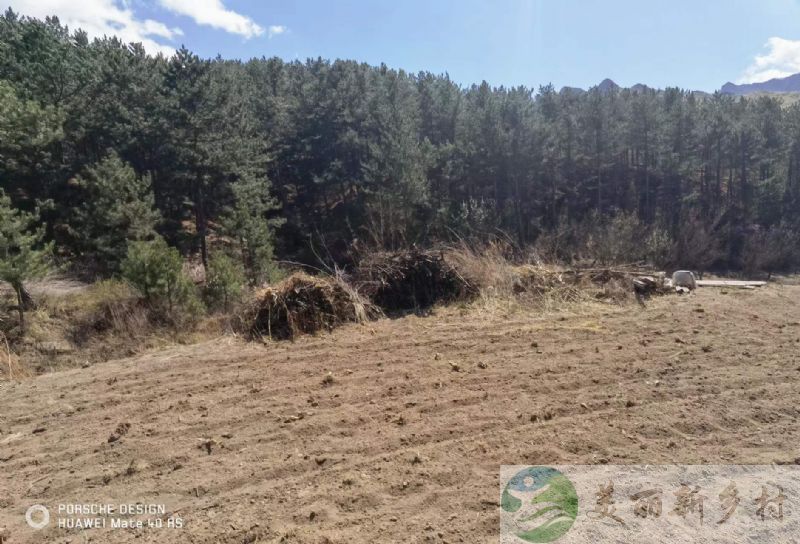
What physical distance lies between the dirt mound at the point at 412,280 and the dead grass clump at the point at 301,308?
27.9 inches

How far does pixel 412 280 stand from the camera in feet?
24.7

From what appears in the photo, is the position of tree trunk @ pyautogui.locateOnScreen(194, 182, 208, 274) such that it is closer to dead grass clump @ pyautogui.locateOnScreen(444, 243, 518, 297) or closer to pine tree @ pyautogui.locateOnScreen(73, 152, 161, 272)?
pine tree @ pyautogui.locateOnScreen(73, 152, 161, 272)

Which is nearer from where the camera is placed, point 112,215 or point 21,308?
point 21,308

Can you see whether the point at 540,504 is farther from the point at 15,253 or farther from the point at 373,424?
the point at 15,253

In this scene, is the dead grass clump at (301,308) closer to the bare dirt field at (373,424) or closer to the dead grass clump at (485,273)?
the bare dirt field at (373,424)

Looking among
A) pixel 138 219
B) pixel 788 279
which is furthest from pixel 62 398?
pixel 788 279

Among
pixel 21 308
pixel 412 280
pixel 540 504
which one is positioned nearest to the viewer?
pixel 540 504

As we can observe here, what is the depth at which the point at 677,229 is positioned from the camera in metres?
21.3

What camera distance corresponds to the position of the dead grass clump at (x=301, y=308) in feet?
20.0

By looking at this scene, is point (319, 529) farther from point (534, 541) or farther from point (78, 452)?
point (78, 452)

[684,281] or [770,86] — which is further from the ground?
[770,86]

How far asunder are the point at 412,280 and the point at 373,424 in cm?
406

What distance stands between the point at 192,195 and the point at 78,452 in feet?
62.7

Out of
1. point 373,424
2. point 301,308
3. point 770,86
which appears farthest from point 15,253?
point 770,86
